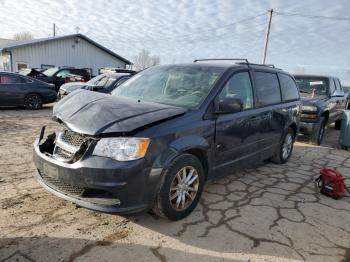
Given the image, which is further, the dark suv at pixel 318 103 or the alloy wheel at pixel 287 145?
the dark suv at pixel 318 103

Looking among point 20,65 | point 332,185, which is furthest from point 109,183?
point 20,65

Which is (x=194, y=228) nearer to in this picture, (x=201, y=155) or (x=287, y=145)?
(x=201, y=155)

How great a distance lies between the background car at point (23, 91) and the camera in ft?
39.2

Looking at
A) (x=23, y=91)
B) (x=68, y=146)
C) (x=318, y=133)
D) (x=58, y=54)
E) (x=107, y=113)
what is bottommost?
(x=318, y=133)

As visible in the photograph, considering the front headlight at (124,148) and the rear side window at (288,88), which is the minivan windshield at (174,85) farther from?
the rear side window at (288,88)

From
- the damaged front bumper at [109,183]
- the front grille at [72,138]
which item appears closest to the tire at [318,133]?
the damaged front bumper at [109,183]

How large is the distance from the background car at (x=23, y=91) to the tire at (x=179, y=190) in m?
10.5

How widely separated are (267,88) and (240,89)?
97 centimetres

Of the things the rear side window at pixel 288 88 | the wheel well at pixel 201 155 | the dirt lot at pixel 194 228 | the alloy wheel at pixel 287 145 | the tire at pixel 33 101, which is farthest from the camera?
the tire at pixel 33 101

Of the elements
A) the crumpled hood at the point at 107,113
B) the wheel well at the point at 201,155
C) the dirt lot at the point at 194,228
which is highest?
the crumpled hood at the point at 107,113

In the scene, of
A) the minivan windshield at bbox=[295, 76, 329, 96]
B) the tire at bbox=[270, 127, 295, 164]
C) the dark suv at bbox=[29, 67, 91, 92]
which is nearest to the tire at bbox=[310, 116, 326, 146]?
the minivan windshield at bbox=[295, 76, 329, 96]

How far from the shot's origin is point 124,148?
3.13m

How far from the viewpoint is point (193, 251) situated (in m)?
3.15

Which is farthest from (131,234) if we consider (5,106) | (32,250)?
(5,106)
